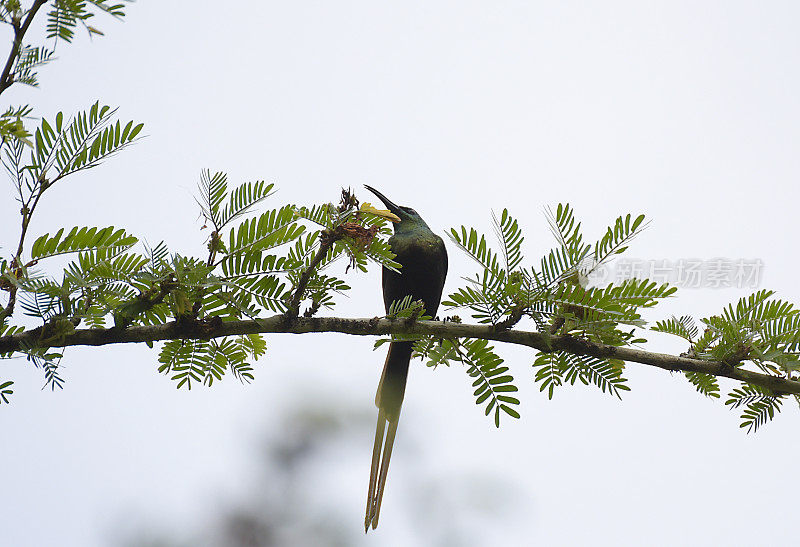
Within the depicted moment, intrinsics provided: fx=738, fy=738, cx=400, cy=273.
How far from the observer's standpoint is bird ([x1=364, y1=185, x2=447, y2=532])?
9.15 feet

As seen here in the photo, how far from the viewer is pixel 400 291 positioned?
392 centimetres

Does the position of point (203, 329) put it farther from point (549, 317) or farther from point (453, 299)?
point (549, 317)

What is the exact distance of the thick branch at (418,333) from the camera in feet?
6.23

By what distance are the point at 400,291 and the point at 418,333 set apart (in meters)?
1.93

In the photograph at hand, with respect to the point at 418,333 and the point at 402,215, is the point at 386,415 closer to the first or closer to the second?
the point at 418,333

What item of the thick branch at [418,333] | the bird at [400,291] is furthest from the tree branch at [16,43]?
the bird at [400,291]

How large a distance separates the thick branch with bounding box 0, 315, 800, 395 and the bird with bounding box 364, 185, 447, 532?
95 cm

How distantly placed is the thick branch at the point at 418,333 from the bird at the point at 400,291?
0.95 m

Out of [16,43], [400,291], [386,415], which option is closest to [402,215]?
[400,291]

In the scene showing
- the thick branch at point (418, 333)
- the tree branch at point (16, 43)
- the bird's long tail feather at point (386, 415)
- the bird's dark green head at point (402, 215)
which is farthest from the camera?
the bird's dark green head at point (402, 215)

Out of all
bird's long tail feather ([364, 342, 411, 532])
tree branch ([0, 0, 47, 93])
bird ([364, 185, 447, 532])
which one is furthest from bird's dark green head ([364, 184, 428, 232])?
tree branch ([0, 0, 47, 93])

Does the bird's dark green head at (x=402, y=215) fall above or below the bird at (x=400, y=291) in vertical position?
above

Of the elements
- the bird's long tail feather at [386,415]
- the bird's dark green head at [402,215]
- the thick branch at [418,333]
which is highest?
the bird's dark green head at [402,215]

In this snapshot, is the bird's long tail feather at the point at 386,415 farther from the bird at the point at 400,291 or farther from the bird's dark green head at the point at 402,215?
the bird's dark green head at the point at 402,215
